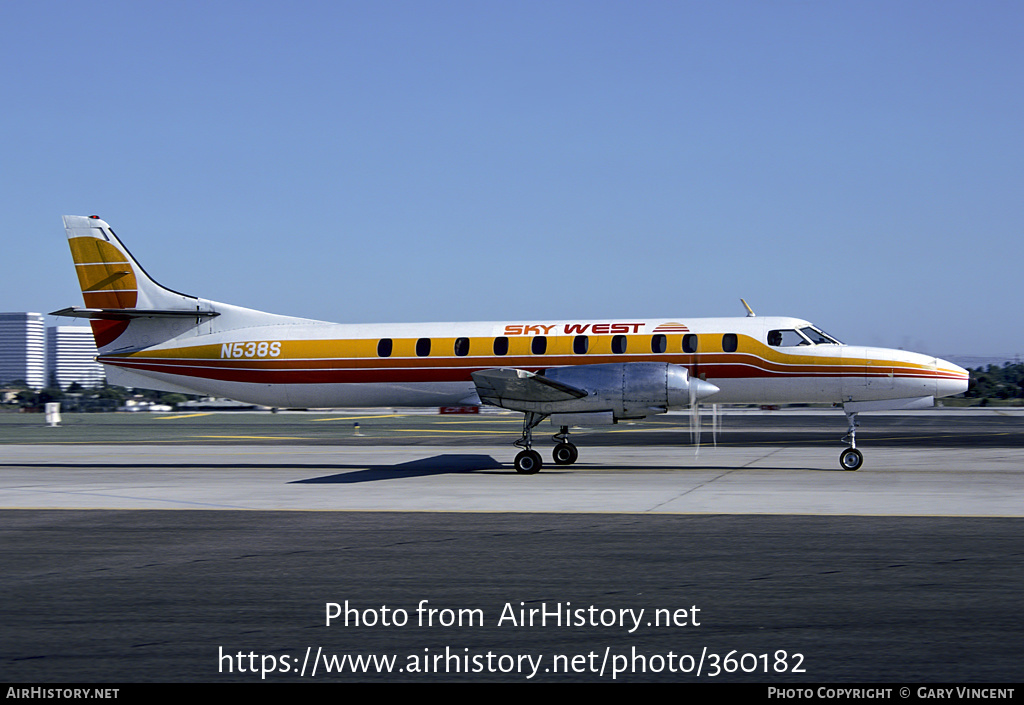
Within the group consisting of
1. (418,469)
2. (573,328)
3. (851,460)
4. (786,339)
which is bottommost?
(418,469)

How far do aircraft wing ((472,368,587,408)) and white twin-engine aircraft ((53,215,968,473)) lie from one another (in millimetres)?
35

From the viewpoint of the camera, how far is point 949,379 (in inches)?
814

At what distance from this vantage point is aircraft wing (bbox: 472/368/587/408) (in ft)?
66.1

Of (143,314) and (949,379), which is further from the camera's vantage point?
(143,314)

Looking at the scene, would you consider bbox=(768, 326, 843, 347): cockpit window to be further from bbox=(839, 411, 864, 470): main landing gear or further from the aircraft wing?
the aircraft wing

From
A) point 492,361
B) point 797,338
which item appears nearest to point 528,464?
point 492,361

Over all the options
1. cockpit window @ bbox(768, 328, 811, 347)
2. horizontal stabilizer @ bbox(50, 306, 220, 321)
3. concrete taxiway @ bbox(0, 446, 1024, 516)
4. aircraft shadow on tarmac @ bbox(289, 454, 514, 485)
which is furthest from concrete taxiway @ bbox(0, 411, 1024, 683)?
horizontal stabilizer @ bbox(50, 306, 220, 321)

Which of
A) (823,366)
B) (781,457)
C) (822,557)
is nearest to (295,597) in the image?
(822,557)

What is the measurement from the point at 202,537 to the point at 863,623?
839 centimetres

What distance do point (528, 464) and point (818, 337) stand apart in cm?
756

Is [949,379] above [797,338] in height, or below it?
below

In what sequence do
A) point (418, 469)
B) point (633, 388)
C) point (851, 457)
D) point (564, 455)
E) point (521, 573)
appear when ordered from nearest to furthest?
point (521, 573)
point (633, 388)
point (851, 457)
point (418, 469)
point (564, 455)

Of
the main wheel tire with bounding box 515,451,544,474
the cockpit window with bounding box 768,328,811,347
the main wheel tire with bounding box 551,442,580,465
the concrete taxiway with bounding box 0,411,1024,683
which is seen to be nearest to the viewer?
the concrete taxiway with bounding box 0,411,1024,683

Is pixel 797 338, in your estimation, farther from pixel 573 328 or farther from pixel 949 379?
pixel 573 328
